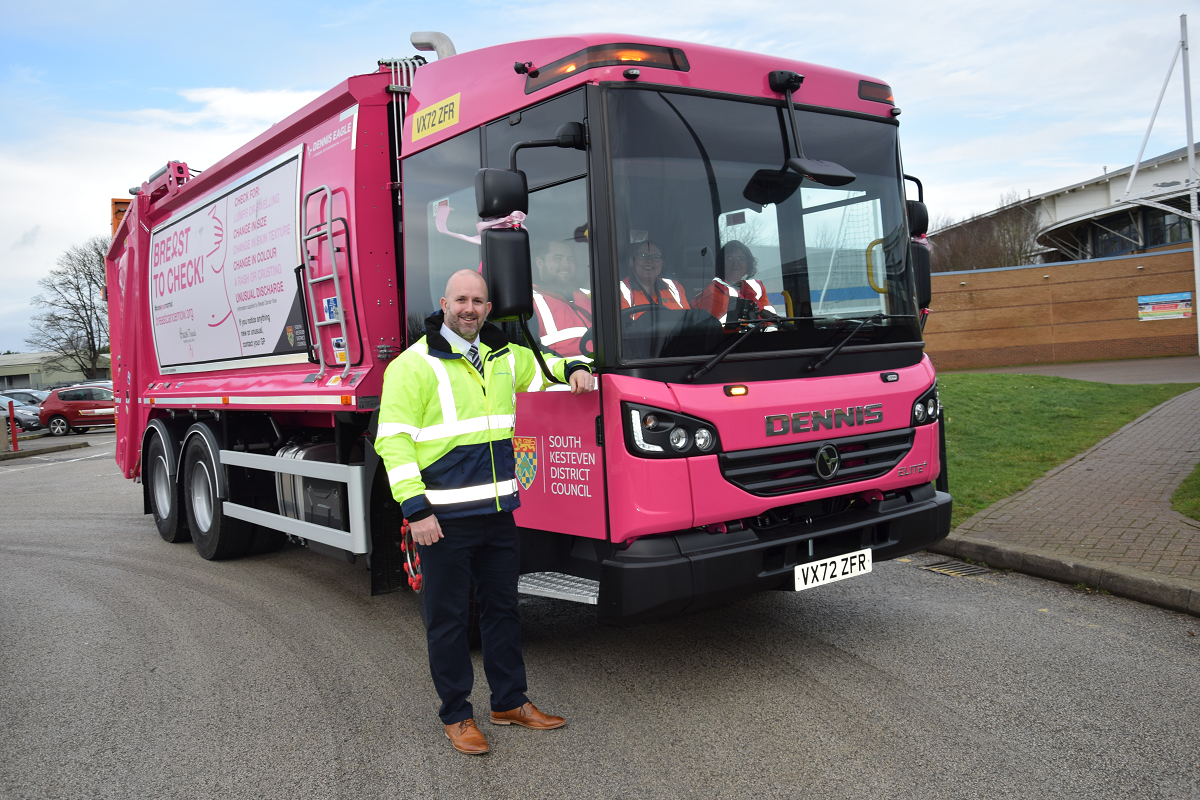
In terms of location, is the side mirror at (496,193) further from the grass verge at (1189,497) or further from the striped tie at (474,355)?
the grass verge at (1189,497)

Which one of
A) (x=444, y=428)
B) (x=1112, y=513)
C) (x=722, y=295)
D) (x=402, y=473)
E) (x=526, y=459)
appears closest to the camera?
(x=402, y=473)

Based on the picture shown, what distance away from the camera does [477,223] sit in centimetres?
434

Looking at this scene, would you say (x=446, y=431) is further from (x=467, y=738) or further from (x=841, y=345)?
(x=841, y=345)

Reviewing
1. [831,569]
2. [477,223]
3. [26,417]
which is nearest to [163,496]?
[477,223]

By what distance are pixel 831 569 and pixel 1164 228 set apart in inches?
1582

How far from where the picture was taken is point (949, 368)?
3102 centimetres

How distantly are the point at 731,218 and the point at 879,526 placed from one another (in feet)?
5.55

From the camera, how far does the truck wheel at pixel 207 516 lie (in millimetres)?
7211

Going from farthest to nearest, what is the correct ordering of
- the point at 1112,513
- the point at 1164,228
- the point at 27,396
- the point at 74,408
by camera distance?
the point at 1164,228, the point at 27,396, the point at 74,408, the point at 1112,513

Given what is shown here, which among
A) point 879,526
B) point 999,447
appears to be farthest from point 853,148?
point 999,447

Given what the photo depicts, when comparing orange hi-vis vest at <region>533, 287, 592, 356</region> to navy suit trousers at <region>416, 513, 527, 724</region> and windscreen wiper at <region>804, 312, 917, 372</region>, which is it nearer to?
navy suit trousers at <region>416, 513, 527, 724</region>

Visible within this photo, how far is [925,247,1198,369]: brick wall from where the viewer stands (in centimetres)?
2928

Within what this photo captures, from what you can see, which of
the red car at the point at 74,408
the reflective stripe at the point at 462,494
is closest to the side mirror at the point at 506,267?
the reflective stripe at the point at 462,494

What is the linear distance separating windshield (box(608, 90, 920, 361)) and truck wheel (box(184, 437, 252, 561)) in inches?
191
